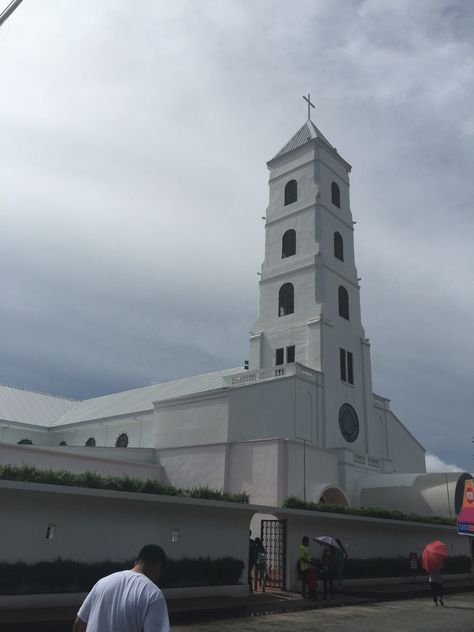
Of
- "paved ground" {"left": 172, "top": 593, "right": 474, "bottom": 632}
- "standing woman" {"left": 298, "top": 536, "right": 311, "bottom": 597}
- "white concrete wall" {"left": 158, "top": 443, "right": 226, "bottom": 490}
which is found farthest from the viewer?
"white concrete wall" {"left": 158, "top": 443, "right": 226, "bottom": 490}

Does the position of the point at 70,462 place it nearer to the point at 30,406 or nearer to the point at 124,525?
the point at 124,525

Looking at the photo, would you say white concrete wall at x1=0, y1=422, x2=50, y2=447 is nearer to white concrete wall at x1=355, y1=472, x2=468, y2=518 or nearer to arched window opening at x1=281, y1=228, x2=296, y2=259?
arched window opening at x1=281, y1=228, x2=296, y2=259

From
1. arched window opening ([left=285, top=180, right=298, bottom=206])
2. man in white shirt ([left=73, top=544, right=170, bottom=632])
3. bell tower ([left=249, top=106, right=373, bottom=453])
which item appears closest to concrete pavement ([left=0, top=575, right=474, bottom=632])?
man in white shirt ([left=73, top=544, right=170, bottom=632])

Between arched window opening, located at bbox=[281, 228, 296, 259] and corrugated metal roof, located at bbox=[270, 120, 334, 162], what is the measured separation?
648 cm

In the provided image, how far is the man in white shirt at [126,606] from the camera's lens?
13.3 feet

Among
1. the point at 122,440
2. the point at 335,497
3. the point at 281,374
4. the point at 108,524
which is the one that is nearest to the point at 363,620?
the point at 108,524

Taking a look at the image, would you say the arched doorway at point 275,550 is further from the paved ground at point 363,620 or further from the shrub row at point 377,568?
the shrub row at point 377,568

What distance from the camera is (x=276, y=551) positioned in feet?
61.7

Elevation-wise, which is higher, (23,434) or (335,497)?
(23,434)

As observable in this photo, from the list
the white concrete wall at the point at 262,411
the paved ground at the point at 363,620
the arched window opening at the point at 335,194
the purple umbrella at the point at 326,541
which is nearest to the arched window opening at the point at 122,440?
the white concrete wall at the point at 262,411

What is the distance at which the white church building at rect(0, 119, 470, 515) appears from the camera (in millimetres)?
26719

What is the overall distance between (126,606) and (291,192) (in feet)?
120

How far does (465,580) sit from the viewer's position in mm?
25953

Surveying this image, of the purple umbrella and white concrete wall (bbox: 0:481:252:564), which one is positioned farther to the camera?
the purple umbrella
